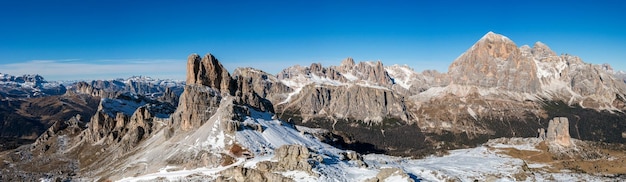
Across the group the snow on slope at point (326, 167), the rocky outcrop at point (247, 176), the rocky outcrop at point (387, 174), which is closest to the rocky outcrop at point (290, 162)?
the snow on slope at point (326, 167)

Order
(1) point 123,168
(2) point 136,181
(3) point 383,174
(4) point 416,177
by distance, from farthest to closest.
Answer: (1) point 123,168 < (2) point 136,181 < (4) point 416,177 < (3) point 383,174

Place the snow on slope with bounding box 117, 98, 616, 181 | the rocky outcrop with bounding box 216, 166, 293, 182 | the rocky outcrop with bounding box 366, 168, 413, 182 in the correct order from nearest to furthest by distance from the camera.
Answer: the rocky outcrop with bounding box 216, 166, 293, 182 < the rocky outcrop with bounding box 366, 168, 413, 182 < the snow on slope with bounding box 117, 98, 616, 181

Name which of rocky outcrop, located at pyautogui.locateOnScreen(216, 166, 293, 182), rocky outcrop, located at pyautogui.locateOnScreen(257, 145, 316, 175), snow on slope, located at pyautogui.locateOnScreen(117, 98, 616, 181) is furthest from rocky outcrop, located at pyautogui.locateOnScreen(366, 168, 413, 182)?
rocky outcrop, located at pyautogui.locateOnScreen(216, 166, 293, 182)

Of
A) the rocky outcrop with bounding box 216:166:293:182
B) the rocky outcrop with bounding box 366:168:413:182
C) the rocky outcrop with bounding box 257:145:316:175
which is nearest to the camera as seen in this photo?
the rocky outcrop with bounding box 216:166:293:182

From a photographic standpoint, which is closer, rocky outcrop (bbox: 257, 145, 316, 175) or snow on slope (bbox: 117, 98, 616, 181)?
rocky outcrop (bbox: 257, 145, 316, 175)

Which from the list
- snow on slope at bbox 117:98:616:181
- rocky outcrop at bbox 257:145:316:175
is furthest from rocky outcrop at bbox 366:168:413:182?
rocky outcrop at bbox 257:145:316:175

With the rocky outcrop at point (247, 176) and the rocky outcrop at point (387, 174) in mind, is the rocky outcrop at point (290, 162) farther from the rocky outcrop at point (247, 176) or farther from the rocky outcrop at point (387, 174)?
the rocky outcrop at point (387, 174)

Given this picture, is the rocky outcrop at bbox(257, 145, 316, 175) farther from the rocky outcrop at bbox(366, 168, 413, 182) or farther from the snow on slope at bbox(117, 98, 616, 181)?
the rocky outcrop at bbox(366, 168, 413, 182)

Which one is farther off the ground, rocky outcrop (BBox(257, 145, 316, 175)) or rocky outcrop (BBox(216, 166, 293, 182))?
rocky outcrop (BBox(257, 145, 316, 175))

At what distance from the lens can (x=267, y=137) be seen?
629ft

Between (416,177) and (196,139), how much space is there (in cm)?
9694

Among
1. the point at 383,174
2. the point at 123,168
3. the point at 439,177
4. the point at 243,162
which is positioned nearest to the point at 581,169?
the point at 439,177

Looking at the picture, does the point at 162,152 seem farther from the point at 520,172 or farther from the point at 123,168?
the point at 520,172

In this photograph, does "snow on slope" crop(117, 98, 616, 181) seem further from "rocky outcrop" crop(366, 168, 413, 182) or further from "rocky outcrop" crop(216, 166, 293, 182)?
"rocky outcrop" crop(216, 166, 293, 182)
